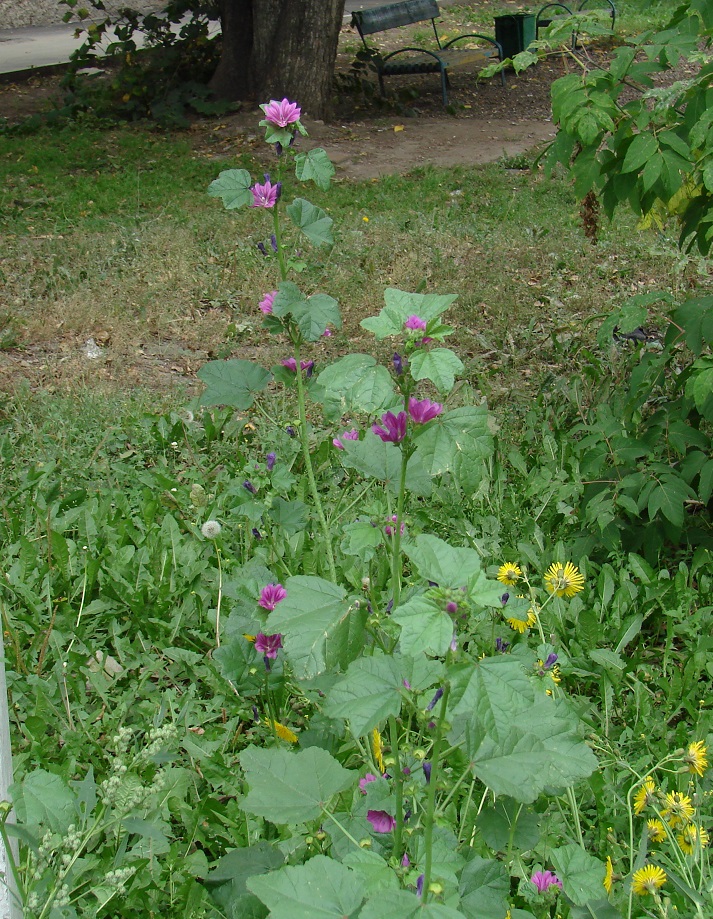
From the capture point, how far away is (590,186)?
10.0 feet

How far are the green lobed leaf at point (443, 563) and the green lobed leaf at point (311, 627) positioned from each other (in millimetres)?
192

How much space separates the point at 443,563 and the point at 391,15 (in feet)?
35.5

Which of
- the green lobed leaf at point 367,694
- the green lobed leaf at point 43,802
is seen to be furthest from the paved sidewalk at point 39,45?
the green lobed leaf at point 367,694

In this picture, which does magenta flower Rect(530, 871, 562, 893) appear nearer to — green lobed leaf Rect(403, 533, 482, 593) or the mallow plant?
the mallow plant

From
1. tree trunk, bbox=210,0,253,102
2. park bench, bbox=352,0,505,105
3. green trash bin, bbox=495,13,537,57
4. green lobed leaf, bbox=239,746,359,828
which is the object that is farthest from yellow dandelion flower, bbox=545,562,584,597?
green trash bin, bbox=495,13,537,57

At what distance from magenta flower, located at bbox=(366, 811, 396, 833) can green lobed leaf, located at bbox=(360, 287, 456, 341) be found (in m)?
0.76

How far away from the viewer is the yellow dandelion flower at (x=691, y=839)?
5.76 feet

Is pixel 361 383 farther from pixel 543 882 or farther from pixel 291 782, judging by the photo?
pixel 543 882

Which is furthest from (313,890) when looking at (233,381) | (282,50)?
(282,50)

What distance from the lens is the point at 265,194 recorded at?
6.41 feet

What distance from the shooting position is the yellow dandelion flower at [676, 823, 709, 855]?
176 cm

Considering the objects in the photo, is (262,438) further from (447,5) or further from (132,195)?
(447,5)

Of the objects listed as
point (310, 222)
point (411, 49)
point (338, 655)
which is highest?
point (310, 222)

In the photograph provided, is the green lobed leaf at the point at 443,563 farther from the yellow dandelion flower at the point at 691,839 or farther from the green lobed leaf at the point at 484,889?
the yellow dandelion flower at the point at 691,839
